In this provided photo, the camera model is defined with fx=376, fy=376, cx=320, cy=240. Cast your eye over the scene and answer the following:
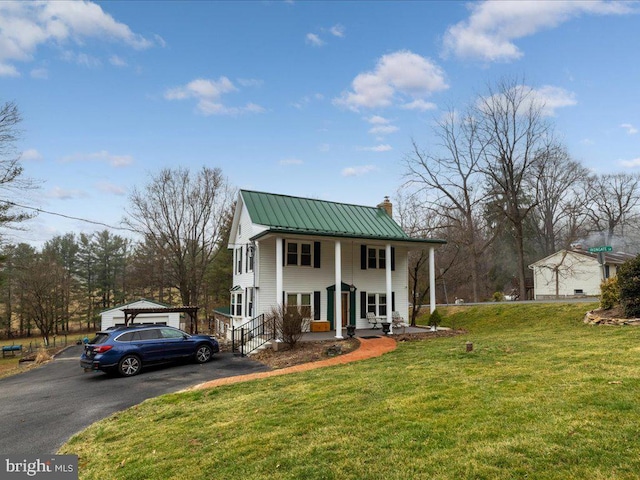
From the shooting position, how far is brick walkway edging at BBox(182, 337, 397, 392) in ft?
31.5

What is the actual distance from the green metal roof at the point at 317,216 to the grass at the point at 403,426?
34.6 feet

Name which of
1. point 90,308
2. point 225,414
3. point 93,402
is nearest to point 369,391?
point 225,414

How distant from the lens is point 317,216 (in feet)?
65.4

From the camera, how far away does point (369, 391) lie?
6.54m

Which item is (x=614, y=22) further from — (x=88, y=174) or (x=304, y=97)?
(x=88, y=174)

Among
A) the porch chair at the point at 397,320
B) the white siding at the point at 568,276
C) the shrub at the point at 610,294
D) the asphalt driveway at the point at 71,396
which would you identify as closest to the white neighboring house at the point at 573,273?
the white siding at the point at 568,276

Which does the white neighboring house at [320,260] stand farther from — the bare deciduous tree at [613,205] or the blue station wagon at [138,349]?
the bare deciduous tree at [613,205]

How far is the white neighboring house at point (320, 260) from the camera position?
17828mm

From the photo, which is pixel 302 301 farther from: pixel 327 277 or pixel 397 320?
pixel 397 320

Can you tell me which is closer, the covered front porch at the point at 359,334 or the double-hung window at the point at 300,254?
the covered front porch at the point at 359,334

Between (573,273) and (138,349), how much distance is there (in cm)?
3316

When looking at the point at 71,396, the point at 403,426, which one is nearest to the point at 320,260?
the point at 71,396

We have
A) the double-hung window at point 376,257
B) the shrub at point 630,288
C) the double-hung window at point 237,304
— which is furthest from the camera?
the double-hung window at point 237,304

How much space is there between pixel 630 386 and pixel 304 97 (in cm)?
1718
